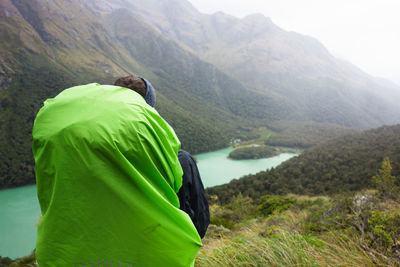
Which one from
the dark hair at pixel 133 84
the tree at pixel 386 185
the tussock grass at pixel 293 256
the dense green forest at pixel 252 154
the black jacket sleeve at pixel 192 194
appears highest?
the dark hair at pixel 133 84

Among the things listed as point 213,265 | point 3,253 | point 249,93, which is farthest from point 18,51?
point 249,93

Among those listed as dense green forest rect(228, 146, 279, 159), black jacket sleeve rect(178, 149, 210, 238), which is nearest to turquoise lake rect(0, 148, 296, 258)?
dense green forest rect(228, 146, 279, 159)

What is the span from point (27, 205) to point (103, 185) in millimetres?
39813

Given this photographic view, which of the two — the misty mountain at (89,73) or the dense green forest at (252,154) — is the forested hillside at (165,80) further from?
the dense green forest at (252,154)

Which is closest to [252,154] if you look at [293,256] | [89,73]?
[293,256]

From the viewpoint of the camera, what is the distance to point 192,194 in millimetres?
1193

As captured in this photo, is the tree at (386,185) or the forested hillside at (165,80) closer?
the tree at (386,185)

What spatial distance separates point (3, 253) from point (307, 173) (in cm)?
3267

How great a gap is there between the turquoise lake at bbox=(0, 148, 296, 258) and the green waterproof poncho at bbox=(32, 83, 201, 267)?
4849 mm

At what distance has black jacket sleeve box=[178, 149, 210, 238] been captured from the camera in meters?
1.13

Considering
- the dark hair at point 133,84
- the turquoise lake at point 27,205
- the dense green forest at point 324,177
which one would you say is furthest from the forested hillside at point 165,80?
the dark hair at point 133,84

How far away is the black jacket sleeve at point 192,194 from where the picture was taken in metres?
1.13

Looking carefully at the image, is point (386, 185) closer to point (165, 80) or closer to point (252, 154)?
point (252, 154)

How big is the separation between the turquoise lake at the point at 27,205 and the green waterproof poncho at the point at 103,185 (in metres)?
4.85
